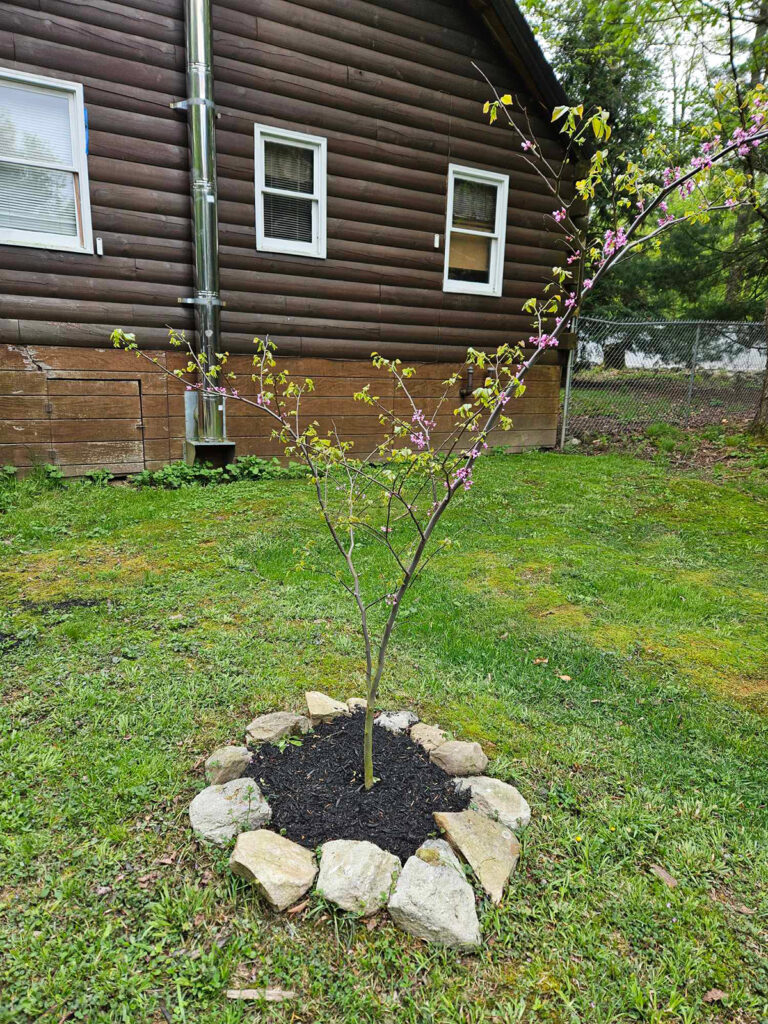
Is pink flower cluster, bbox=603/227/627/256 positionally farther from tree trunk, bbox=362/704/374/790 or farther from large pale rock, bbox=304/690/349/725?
large pale rock, bbox=304/690/349/725

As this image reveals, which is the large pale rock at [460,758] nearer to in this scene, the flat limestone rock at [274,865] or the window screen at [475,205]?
the flat limestone rock at [274,865]

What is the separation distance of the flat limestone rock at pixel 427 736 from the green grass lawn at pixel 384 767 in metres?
0.20

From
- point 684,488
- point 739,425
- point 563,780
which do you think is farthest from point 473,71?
point 563,780

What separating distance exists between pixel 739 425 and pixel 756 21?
6152mm

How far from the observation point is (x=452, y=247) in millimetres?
8695

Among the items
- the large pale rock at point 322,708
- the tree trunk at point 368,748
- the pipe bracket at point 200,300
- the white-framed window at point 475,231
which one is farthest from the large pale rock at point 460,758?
the white-framed window at point 475,231

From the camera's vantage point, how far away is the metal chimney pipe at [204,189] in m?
6.27

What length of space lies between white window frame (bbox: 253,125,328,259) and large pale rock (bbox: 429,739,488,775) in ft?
20.7

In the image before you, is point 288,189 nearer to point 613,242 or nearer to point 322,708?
point 613,242

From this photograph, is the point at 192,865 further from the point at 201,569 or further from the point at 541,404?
the point at 541,404

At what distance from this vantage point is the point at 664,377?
11.4 metres

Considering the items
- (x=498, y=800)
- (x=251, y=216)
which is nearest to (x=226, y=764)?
(x=498, y=800)

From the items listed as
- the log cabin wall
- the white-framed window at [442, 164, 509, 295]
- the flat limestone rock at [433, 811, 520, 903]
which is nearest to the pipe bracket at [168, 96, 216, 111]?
the log cabin wall

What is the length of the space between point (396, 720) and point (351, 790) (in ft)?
1.64
